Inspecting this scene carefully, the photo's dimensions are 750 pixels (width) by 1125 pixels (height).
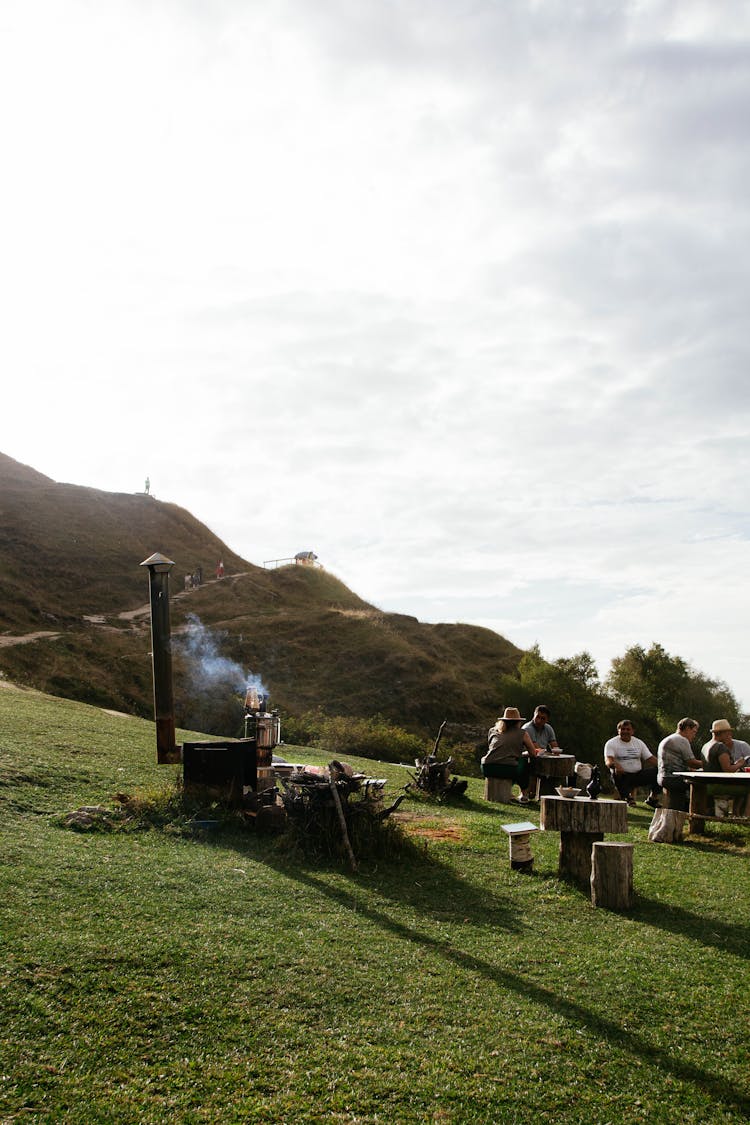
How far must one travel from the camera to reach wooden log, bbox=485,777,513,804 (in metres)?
11.9

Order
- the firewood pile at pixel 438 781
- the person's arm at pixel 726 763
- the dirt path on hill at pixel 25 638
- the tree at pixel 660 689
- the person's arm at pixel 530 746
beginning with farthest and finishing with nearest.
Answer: the tree at pixel 660 689
the dirt path on hill at pixel 25 638
the firewood pile at pixel 438 781
the person's arm at pixel 530 746
the person's arm at pixel 726 763

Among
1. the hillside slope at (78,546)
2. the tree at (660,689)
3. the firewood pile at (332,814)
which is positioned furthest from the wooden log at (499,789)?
the hillside slope at (78,546)

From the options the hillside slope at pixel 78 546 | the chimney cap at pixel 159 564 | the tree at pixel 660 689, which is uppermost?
the hillside slope at pixel 78 546

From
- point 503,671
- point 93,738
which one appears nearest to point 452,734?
point 503,671

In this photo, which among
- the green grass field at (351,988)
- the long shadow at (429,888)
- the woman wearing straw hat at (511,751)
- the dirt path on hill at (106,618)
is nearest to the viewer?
the green grass field at (351,988)

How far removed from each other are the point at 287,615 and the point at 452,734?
13515 millimetres

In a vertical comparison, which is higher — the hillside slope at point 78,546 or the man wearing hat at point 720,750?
the hillside slope at point 78,546

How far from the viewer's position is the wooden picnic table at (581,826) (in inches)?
266

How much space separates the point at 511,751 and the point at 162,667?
5.05 meters

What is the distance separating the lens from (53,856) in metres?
6.47

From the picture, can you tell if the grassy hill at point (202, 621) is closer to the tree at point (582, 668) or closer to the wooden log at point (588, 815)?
the tree at point (582, 668)

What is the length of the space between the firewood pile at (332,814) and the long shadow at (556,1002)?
84 centimetres

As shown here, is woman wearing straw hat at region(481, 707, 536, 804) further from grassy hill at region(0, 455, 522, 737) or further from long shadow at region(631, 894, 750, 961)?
grassy hill at region(0, 455, 522, 737)

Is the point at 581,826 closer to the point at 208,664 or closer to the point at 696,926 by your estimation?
the point at 696,926
